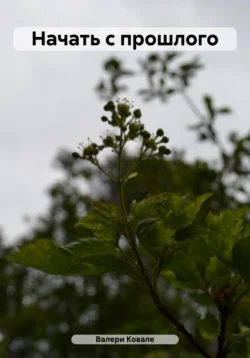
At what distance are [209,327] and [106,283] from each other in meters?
6.00

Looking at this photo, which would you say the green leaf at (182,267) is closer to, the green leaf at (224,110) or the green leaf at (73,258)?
the green leaf at (73,258)

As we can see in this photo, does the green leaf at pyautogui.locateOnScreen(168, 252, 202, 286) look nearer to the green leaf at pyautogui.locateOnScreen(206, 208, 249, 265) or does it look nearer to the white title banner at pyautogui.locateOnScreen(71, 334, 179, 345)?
the green leaf at pyautogui.locateOnScreen(206, 208, 249, 265)

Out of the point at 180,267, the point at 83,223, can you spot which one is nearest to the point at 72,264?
the point at 83,223

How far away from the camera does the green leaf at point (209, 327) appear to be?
105cm

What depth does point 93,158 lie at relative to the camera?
102 centimetres

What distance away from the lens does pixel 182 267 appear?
964 mm

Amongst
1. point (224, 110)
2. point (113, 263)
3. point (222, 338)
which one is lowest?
point (222, 338)

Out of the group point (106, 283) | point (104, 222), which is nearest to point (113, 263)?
point (104, 222)

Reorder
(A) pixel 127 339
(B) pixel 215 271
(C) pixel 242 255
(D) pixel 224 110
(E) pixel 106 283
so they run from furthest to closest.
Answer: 1. (E) pixel 106 283
2. (D) pixel 224 110
3. (A) pixel 127 339
4. (B) pixel 215 271
5. (C) pixel 242 255

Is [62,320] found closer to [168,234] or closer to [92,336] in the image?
[92,336]

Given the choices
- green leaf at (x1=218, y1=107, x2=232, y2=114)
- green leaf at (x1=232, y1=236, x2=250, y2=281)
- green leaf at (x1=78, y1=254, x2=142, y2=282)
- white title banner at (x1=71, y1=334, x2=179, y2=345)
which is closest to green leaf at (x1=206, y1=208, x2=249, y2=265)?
green leaf at (x1=232, y1=236, x2=250, y2=281)

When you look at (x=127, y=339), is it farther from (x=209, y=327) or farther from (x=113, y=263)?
(x=113, y=263)

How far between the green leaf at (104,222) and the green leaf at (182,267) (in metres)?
0.10

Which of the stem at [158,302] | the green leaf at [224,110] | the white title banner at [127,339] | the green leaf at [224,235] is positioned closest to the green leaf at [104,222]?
the stem at [158,302]
